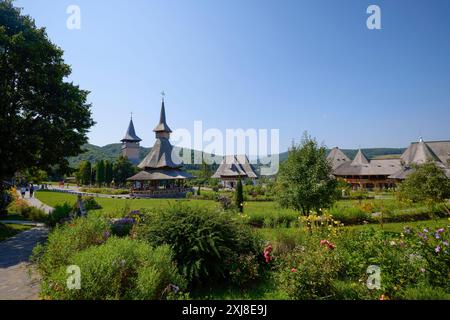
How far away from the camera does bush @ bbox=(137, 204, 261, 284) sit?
19.2 ft

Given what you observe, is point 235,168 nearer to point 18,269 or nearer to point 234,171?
point 234,171

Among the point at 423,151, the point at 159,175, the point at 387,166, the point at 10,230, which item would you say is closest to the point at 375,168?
the point at 387,166

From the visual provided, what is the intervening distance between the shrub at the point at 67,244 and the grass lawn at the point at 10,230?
6.80 m

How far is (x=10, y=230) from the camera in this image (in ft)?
39.1

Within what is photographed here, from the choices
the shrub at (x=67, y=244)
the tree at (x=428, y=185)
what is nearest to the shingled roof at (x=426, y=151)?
the tree at (x=428, y=185)

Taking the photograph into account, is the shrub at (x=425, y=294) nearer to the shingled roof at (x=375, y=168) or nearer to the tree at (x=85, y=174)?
the shingled roof at (x=375, y=168)

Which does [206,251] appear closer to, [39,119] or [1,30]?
[39,119]

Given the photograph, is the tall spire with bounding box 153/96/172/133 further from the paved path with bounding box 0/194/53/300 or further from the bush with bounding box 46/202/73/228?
the paved path with bounding box 0/194/53/300

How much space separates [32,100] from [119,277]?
11666mm

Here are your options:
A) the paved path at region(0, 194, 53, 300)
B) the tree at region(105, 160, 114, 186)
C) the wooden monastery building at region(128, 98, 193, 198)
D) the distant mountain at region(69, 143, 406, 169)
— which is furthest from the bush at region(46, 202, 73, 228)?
the distant mountain at region(69, 143, 406, 169)

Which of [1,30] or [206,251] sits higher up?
[1,30]

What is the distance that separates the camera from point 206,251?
589 cm

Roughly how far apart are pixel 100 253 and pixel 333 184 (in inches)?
411
